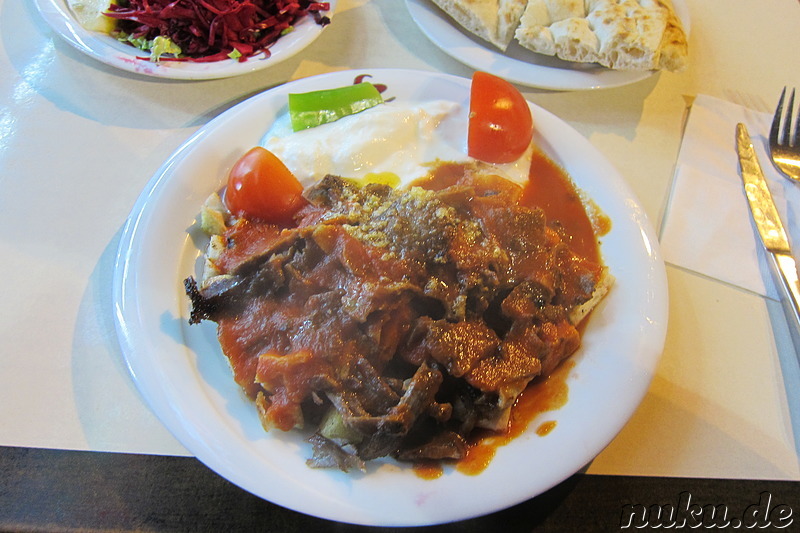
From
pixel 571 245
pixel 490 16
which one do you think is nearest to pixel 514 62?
pixel 490 16

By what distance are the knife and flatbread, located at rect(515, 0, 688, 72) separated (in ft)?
2.26

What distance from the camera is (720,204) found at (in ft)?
9.61

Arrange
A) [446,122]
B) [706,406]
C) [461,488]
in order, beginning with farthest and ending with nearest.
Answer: [446,122], [706,406], [461,488]

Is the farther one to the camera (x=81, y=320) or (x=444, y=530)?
(x=81, y=320)

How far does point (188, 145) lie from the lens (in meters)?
2.58

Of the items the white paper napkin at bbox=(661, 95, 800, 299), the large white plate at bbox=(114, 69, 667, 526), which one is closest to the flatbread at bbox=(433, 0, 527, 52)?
the large white plate at bbox=(114, 69, 667, 526)

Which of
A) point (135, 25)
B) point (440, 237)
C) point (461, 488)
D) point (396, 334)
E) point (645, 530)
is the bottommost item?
point (645, 530)

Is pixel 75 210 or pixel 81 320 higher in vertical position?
pixel 75 210

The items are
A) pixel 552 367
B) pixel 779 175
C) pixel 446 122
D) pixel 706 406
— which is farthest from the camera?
pixel 779 175

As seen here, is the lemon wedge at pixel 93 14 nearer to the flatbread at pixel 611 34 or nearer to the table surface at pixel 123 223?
the table surface at pixel 123 223

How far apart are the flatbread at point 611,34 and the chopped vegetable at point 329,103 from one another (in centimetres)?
118

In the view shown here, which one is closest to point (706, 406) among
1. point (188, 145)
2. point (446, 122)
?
point (446, 122)

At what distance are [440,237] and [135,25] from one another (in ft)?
8.82

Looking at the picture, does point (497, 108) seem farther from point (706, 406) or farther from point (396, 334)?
point (706, 406)
